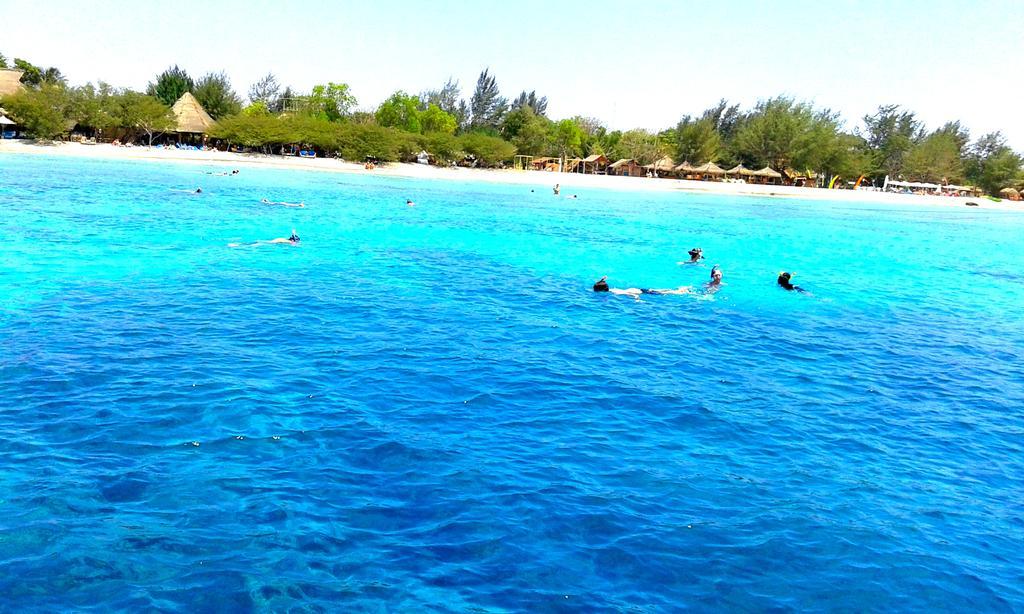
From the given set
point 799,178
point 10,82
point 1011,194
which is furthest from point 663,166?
point 10,82

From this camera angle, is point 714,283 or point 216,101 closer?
point 714,283

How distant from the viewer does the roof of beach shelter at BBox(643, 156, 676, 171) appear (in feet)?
285

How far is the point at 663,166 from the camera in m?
86.9

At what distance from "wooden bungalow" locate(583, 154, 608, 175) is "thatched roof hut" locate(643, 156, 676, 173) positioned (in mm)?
6028

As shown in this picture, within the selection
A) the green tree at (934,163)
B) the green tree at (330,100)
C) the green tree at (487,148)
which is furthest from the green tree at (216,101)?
the green tree at (934,163)

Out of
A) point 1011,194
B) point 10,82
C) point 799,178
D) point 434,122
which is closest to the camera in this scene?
point 10,82

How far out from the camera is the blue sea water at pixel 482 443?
5.99m

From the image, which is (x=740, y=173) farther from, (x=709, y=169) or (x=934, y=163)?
(x=934, y=163)

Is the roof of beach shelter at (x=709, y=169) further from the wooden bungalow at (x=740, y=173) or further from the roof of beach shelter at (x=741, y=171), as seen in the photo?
the roof of beach shelter at (x=741, y=171)

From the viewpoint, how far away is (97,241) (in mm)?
21719

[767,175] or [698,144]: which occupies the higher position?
[698,144]

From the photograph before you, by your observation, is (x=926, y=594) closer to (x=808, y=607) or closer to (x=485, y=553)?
(x=808, y=607)

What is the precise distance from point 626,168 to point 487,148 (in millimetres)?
20418

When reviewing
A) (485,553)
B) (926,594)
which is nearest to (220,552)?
(485,553)
